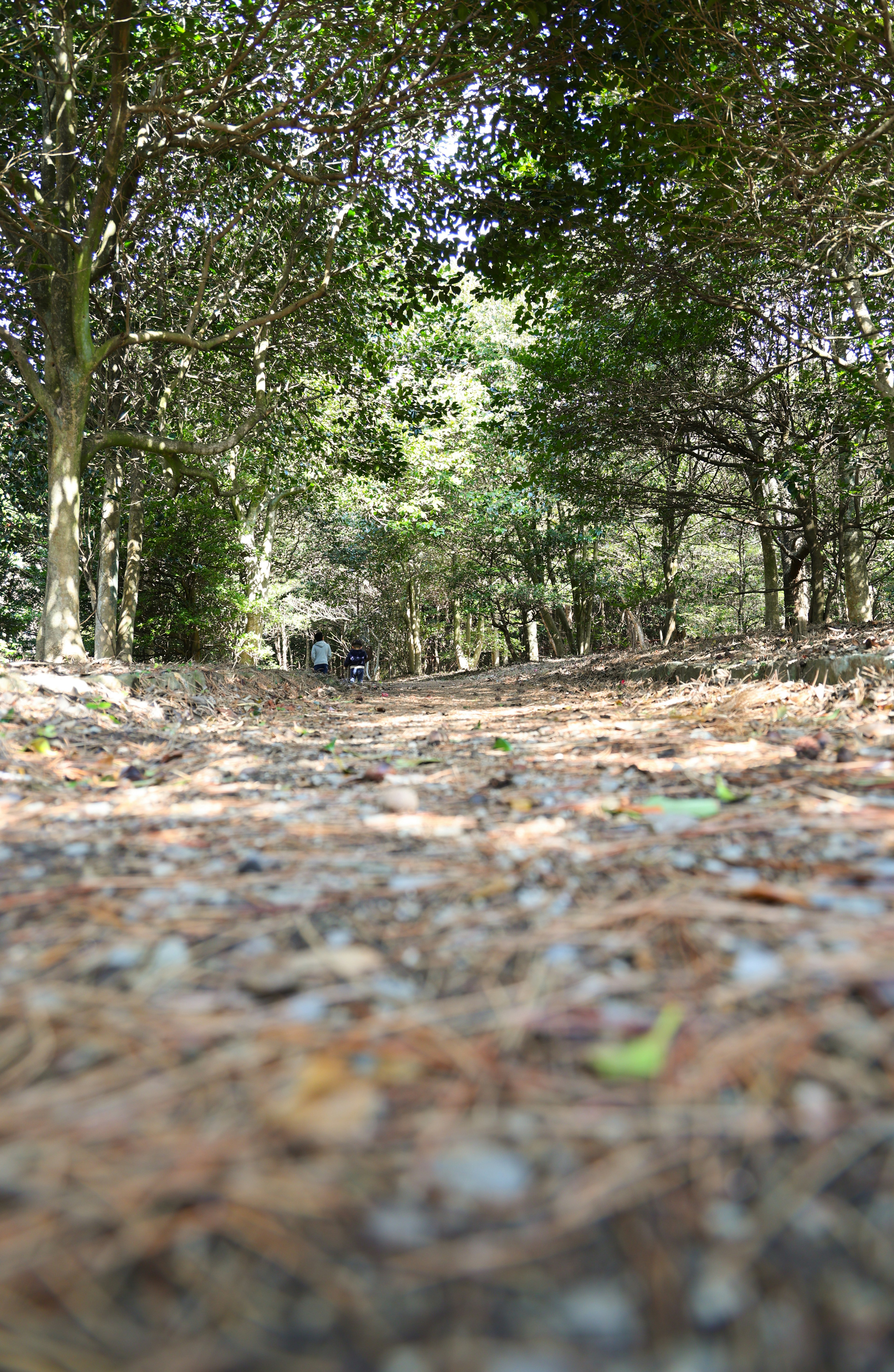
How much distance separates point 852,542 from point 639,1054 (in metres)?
10.5

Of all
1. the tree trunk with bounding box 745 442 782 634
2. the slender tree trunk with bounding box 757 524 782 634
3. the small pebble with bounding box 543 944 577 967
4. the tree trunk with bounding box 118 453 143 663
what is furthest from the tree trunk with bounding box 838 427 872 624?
the tree trunk with bounding box 118 453 143 663

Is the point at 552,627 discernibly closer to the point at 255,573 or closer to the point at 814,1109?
the point at 255,573

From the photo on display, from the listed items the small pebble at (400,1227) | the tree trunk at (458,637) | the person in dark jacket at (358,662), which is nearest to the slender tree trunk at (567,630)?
the tree trunk at (458,637)

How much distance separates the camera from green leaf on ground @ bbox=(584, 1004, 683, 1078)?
1023mm

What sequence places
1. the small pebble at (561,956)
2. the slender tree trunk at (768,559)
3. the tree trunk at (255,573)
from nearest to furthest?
the small pebble at (561,956) → the slender tree trunk at (768,559) → the tree trunk at (255,573)

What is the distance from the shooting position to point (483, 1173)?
874 millimetres

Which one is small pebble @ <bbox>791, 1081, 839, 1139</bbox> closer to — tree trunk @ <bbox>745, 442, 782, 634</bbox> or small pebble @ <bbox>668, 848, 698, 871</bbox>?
small pebble @ <bbox>668, 848, 698, 871</bbox>

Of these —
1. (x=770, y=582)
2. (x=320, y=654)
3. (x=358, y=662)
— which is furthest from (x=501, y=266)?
(x=358, y=662)

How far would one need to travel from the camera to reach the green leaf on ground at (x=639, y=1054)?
1.02 metres

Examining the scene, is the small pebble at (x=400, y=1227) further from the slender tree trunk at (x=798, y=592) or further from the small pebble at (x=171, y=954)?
the slender tree trunk at (x=798, y=592)

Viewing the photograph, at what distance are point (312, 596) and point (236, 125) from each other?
20.9m

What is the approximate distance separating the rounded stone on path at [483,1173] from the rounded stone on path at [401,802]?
1.79 meters

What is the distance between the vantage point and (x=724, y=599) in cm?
2506

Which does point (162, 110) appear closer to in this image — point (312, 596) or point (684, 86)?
point (684, 86)
